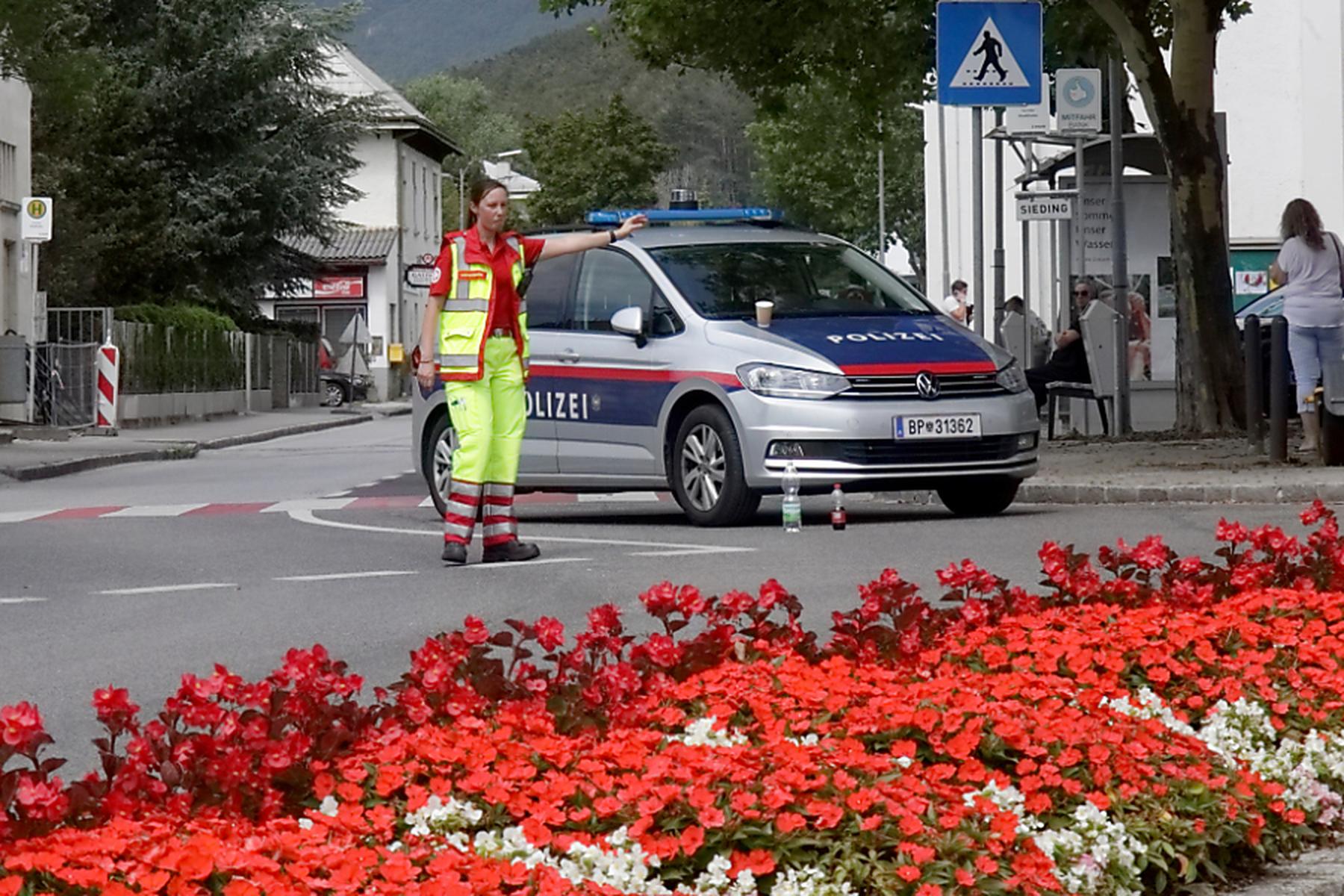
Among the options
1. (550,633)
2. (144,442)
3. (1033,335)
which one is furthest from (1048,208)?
(550,633)

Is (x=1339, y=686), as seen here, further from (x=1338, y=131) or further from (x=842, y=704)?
(x=1338, y=131)

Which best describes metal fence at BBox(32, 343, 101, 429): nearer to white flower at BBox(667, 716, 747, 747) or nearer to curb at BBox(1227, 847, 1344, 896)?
white flower at BBox(667, 716, 747, 747)

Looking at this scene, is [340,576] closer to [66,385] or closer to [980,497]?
[980,497]

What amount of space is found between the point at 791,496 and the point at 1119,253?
11972mm

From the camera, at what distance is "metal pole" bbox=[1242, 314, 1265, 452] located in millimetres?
18766

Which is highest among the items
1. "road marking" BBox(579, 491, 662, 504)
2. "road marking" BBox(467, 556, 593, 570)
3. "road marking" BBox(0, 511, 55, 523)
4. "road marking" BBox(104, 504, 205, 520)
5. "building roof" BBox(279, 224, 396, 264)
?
"building roof" BBox(279, 224, 396, 264)

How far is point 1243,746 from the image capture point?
6.16 meters

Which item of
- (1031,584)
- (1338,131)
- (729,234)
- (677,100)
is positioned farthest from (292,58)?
(677,100)

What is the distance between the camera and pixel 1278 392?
722 inches

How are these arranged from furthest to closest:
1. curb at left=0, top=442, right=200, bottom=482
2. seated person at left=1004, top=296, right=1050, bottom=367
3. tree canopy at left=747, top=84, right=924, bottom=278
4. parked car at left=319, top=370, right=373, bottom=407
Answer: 1. tree canopy at left=747, top=84, right=924, bottom=278
2. parked car at left=319, top=370, right=373, bottom=407
3. seated person at left=1004, top=296, right=1050, bottom=367
4. curb at left=0, top=442, right=200, bottom=482

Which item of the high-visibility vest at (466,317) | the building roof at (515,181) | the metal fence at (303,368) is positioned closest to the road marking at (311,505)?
the high-visibility vest at (466,317)

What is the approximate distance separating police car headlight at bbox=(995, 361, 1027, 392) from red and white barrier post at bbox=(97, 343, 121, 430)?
24.2 metres

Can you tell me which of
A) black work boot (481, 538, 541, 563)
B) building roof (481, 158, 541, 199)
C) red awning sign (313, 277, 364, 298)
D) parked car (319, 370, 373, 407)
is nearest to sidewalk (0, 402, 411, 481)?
parked car (319, 370, 373, 407)

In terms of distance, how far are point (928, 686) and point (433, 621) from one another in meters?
4.59
